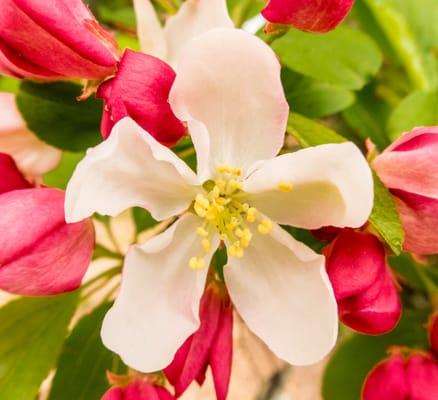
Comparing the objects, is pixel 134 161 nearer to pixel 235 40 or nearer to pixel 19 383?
pixel 235 40

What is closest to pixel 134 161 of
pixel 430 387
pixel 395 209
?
pixel 395 209

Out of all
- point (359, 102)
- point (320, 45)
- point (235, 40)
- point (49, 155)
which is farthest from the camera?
point (359, 102)

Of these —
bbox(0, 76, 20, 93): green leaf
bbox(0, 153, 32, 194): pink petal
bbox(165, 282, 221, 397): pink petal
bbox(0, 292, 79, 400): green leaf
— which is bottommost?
bbox(0, 292, 79, 400): green leaf

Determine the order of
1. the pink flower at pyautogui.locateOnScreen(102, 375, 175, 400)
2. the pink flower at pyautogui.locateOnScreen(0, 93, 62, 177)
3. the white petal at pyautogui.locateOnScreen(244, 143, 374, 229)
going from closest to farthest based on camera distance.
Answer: the white petal at pyautogui.locateOnScreen(244, 143, 374, 229) < the pink flower at pyautogui.locateOnScreen(102, 375, 175, 400) < the pink flower at pyautogui.locateOnScreen(0, 93, 62, 177)

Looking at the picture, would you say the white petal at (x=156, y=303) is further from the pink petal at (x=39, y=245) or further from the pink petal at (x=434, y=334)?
the pink petal at (x=434, y=334)

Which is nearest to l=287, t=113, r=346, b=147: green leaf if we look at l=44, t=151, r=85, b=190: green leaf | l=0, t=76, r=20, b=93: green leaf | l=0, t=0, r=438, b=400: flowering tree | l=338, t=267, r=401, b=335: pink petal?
l=0, t=0, r=438, b=400: flowering tree

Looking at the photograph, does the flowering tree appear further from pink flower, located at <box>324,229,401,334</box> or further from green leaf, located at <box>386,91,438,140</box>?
green leaf, located at <box>386,91,438,140</box>

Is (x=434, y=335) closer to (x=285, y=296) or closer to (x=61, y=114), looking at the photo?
(x=285, y=296)
